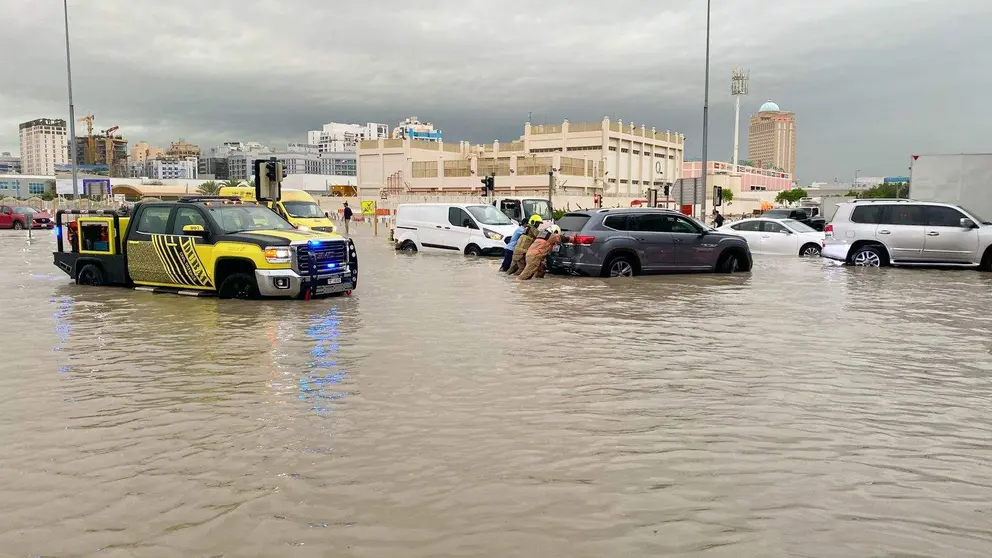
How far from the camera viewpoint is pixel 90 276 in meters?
15.0

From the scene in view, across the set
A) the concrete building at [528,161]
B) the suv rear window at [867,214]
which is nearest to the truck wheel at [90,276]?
the suv rear window at [867,214]

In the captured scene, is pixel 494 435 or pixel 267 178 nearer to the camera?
pixel 494 435

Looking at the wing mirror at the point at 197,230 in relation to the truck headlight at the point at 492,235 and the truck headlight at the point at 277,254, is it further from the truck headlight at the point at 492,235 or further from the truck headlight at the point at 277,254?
the truck headlight at the point at 492,235

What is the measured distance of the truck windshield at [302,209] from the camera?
27062 millimetres

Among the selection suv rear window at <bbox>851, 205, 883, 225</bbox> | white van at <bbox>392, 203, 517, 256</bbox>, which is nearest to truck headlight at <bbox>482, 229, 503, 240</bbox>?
white van at <bbox>392, 203, 517, 256</bbox>

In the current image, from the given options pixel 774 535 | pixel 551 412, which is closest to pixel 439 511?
pixel 774 535

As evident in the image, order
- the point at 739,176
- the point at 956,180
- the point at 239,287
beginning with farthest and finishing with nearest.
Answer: the point at 739,176, the point at 956,180, the point at 239,287

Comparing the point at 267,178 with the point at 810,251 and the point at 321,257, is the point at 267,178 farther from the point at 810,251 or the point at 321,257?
the point at 810,251

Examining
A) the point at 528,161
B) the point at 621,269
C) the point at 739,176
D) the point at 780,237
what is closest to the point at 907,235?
the point at 780,237

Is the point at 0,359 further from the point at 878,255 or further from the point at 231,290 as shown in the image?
the point at 878,255

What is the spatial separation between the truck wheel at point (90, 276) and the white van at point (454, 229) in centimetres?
1164

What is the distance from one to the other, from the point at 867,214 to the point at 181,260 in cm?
1573

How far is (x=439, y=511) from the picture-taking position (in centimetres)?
421

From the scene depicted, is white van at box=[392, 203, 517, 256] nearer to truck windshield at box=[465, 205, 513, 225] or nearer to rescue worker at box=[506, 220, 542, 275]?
truck windshield at box=[465, 205, 513, 225]
